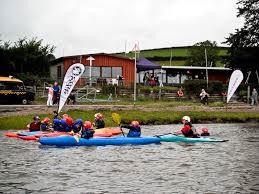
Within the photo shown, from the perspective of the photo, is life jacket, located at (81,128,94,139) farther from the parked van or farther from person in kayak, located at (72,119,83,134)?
the parked van

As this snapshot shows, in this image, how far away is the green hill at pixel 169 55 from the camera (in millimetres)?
99100

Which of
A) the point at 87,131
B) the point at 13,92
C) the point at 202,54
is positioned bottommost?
the point at 87,131

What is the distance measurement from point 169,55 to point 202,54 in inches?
515

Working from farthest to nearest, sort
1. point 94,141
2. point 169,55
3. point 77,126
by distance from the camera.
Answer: point 169,55 < point 77,126 < point 94,141

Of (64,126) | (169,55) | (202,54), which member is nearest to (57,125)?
(64,126)

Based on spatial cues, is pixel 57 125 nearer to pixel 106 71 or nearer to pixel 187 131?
pixel 187 131

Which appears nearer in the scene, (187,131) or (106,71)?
(187,131)

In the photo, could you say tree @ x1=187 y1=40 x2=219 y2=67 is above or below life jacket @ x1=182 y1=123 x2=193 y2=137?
above

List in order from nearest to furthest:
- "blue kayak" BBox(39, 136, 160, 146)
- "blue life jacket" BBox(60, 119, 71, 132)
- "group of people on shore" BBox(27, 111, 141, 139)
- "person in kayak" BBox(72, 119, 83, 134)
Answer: "blue kayak" BBox(39, 136, 160, 146), "group of people on shore" BBox(27, 111, 141, 139), "person in kayak" BBox(72, 119, 83, 134), "blue life jacket" BBox(60, 119, 71, 132)

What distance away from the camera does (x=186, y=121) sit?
26.3m

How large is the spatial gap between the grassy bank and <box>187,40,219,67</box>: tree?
51.8 meters

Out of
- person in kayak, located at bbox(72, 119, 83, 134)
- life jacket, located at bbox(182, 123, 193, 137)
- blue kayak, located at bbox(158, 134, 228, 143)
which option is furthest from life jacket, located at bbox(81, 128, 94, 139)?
life jacket, located at bbox(182, 123, 193, 137)

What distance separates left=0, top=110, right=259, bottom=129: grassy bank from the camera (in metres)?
31.7

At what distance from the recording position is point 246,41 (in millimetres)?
59719
